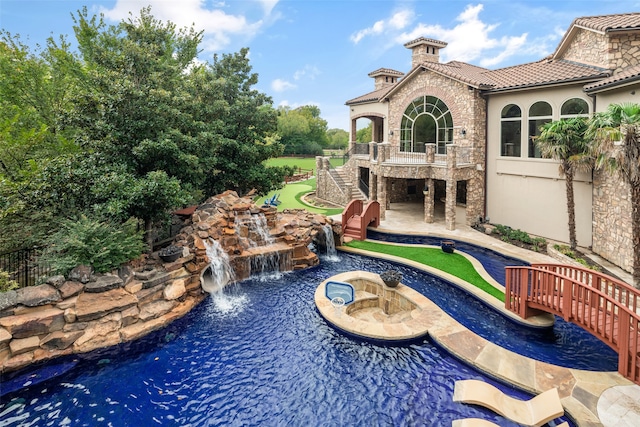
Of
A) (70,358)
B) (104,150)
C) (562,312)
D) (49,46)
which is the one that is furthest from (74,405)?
(49,46)

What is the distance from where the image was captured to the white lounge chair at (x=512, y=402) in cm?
606

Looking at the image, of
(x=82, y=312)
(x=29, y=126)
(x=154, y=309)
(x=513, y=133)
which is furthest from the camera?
(x=513, y=133)

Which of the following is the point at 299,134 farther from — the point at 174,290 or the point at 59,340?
the point at 59,340

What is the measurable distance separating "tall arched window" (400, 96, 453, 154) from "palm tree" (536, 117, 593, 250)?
6865 millimetres

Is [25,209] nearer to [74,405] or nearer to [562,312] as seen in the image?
[74,405]

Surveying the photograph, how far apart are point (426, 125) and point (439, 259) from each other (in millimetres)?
11307

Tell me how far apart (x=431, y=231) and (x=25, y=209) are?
1656cm

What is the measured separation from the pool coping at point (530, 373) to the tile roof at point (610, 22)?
13701 millimetres

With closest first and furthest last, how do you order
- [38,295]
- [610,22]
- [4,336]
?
[4,336], [38,295], [610,22]

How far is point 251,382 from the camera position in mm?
7539

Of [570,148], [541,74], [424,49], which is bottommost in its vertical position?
[570,148]

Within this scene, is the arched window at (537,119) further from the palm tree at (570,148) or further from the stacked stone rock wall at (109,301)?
the stacked stone rock wall at (109,301)

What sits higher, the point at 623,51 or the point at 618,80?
the point at 623,51

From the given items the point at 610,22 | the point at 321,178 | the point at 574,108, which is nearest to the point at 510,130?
the point at 574,108
